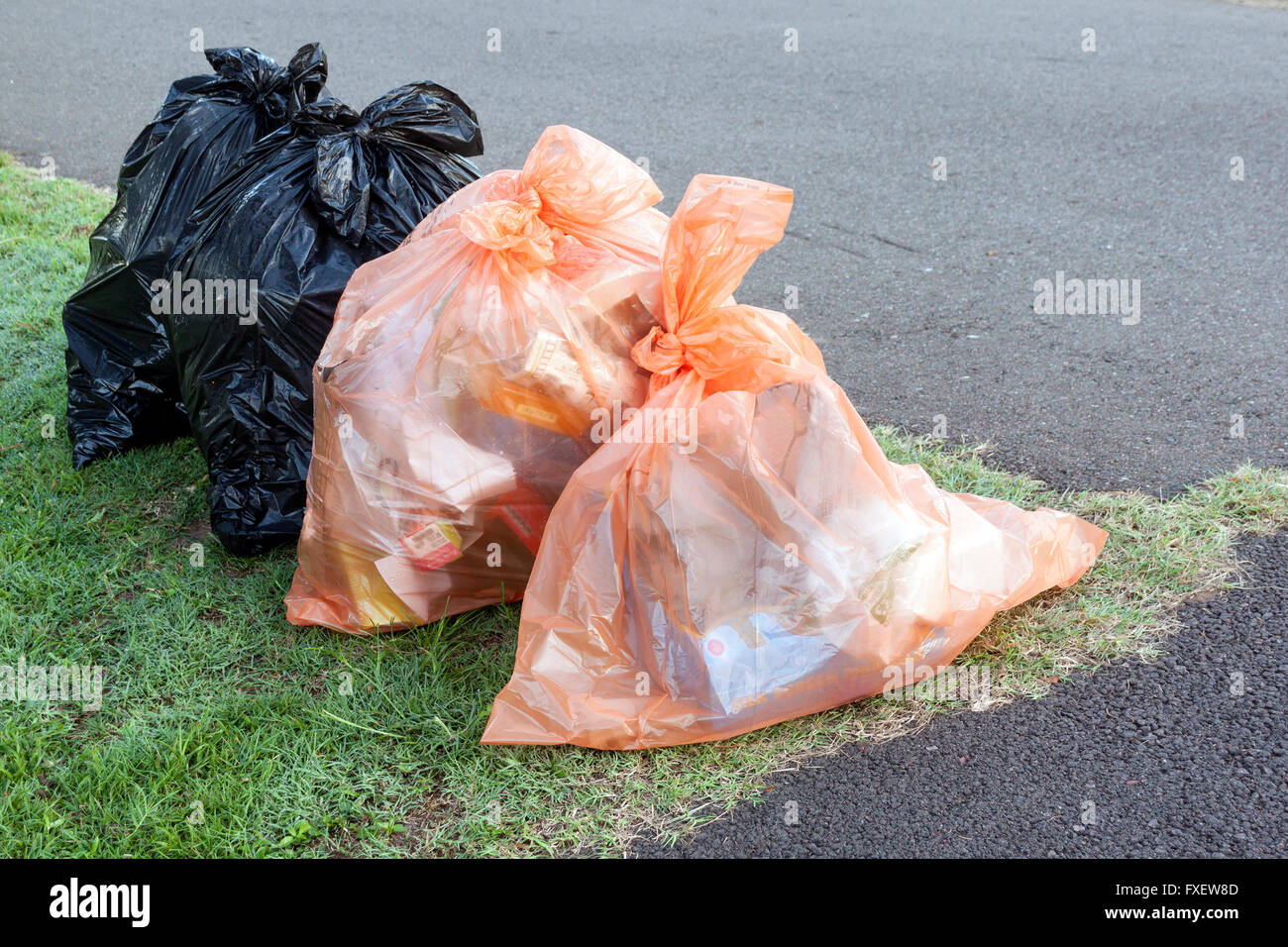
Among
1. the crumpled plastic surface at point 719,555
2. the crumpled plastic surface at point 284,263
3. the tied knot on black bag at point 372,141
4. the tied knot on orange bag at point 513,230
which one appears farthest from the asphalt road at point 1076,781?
the tied knot on black bag at point 372,141

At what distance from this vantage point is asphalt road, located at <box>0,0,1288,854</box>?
2900 millimetres

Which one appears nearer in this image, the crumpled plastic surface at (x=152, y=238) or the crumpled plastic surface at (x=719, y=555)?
the crumpled plastic surface at (x=719, y=555)

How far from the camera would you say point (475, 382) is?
206cm

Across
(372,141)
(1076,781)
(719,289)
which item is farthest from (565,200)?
(1076,781)

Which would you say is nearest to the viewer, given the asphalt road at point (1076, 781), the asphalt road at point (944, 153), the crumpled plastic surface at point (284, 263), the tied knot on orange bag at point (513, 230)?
the asphalt road at point (1076, 781)

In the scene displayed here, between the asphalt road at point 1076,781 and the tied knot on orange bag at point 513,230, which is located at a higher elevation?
the tied knot on orange bag at point 513,230

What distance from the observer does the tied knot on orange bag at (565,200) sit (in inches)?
81.6

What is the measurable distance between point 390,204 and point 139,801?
1316 mm

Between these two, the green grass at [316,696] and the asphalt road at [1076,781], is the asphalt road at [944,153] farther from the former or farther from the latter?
the green grass at [316,696]

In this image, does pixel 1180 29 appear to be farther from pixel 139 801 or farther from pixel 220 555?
pixel 139 801

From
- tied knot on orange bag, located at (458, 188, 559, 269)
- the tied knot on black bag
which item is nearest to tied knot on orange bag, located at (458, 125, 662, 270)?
tied knot on orange bag, located at (458, 188, 559, 269)

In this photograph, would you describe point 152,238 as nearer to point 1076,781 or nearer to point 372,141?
point 372,141

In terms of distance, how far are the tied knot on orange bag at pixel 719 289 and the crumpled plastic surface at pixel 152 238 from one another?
1.22m
